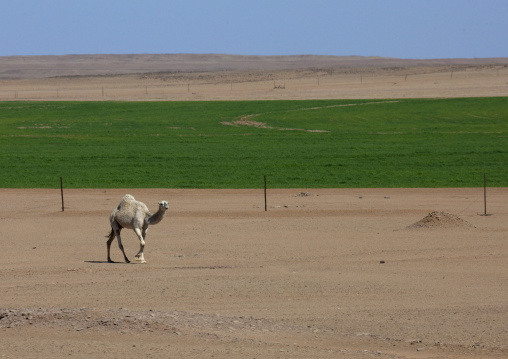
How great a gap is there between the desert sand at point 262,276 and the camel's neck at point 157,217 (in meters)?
0.98

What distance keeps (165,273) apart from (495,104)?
179 ft

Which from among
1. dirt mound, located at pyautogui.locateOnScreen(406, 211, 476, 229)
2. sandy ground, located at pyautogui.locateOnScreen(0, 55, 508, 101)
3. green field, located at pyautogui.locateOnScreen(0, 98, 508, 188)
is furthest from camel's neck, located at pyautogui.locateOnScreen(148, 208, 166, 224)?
sandy ground, located at pyautogui.locateOnScreen(0, 55, 508, 101)

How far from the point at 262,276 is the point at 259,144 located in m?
30.9

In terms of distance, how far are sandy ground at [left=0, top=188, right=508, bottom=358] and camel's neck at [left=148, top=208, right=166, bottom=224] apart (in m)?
1.00

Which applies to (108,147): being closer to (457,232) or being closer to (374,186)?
(374,186)

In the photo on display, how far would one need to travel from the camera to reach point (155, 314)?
42.5ft

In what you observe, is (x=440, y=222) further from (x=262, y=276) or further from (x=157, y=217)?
(x=157, y=217)

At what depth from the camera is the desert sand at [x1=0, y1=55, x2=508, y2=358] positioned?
12008 millimetres

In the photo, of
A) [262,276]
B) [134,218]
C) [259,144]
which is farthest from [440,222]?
[259,144]

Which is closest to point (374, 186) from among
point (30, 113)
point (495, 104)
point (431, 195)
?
point (431, 195)

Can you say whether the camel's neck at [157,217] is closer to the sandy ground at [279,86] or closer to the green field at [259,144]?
the green field at [259,144]

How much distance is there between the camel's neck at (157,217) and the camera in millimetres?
18609

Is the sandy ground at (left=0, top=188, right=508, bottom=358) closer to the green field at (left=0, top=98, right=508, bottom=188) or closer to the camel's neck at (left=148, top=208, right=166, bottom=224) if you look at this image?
the camel's neck at (left=148, top=208, right=166, bottom=224)

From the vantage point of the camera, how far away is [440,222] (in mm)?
24078
